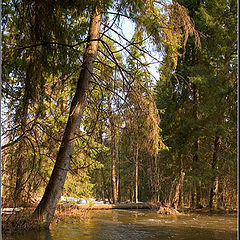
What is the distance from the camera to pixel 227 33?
14398 mm

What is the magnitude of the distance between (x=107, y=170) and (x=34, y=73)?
2307 cm

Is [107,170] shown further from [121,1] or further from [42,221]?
[121,1]

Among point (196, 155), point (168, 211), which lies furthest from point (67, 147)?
point (196, 155)

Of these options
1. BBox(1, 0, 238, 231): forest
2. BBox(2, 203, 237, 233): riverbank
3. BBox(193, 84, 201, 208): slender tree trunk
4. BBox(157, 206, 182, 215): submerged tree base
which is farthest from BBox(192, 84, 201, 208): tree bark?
BBox(157, 206, 182, 215): submerged tree base

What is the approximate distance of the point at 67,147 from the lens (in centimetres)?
666

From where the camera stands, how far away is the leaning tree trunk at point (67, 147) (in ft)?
21.1

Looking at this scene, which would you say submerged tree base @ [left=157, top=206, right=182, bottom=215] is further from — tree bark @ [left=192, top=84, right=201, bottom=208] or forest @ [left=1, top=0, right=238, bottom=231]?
tree bark @ [left=192, top=84, right=201, bottom=208]

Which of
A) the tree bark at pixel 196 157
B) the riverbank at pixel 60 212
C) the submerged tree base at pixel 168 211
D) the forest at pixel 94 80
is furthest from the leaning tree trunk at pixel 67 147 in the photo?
the tree bark at pixel 196 157

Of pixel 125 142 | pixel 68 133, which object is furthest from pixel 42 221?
pixel 125 142

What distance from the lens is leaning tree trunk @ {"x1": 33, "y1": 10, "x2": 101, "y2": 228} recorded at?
6430 millimetres

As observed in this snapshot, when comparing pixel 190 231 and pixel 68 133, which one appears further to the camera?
pixel 190 231

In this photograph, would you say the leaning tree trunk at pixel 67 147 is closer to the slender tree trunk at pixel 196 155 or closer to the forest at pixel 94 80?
the forest at pixel 94 80

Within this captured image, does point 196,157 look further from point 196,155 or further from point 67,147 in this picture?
point 67,147

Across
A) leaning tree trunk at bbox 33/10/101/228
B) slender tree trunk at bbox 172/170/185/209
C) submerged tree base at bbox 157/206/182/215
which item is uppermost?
leaning tree trunk at bbox 33/10/101/228
